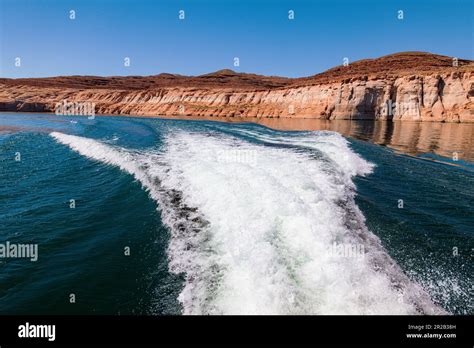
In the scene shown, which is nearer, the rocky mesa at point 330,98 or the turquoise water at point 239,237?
the turquoise water at point 239,237

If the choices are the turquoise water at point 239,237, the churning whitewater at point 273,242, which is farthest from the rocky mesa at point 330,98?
the churning whitewater at point 273,242

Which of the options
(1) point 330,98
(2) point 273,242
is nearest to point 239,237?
(2) point 273,242

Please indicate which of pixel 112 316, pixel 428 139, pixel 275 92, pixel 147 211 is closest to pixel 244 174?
pixel 147 211

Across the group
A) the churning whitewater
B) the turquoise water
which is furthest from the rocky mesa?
the churning whitewater

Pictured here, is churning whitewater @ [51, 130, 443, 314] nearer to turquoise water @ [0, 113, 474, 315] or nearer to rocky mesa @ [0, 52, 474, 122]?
turquoise water @ [0, 113, 474, 315]

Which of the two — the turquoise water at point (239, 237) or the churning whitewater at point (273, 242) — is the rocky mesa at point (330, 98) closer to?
the turquoise water at point (239, 237)

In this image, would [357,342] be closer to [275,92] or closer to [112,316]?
[112,316]
